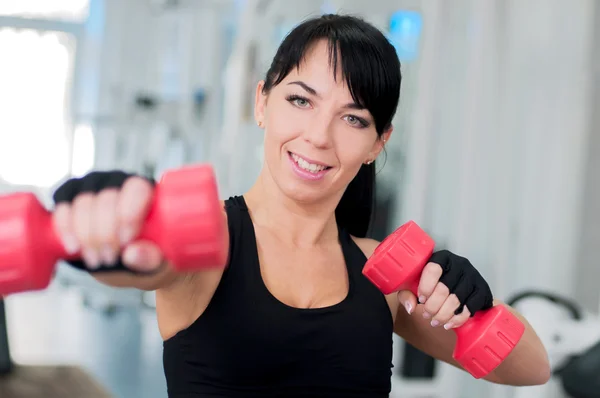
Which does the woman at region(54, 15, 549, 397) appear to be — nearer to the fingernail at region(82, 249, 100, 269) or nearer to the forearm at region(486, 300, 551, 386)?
the forearm at region(486, 300, 551, 386)

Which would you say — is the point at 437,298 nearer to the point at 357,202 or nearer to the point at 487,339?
the point at 487,339

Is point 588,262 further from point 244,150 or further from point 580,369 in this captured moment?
point 244,150

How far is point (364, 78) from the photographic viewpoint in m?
0.95

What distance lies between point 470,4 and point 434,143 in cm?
54

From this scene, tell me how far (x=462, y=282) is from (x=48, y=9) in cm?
683

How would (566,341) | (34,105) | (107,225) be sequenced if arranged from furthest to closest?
(34,105), (566,341), (107,225)

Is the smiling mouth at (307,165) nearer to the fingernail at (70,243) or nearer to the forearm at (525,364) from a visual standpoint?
the forearm at (525,364)

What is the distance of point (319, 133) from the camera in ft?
3.05

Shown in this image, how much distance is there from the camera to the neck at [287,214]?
100 cm

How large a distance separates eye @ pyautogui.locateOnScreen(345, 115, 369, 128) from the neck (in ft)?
0.41

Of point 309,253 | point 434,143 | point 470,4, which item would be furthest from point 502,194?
point 309,253

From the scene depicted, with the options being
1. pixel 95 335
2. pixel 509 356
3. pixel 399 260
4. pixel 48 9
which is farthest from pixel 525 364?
pixel 48 9

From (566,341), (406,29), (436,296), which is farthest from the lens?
(406,29)

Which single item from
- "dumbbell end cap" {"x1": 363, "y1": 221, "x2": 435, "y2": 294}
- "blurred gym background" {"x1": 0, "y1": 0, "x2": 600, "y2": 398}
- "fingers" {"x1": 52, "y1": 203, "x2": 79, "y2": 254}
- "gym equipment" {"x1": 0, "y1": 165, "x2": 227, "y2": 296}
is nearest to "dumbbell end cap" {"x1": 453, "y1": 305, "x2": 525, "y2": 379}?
"dumbbell end cap" {"x1": 363, "y1": 221, "x2": 435, "y2": 294}
